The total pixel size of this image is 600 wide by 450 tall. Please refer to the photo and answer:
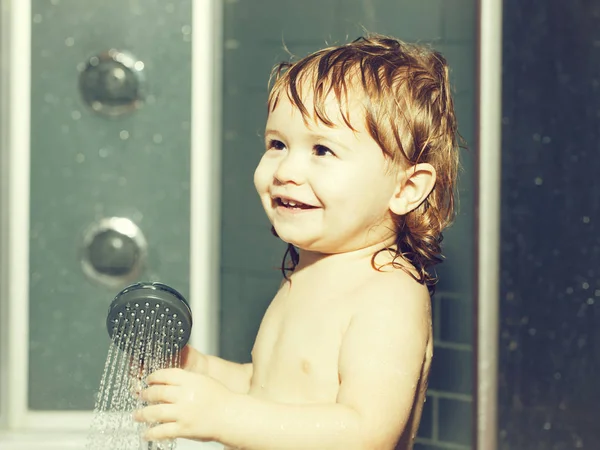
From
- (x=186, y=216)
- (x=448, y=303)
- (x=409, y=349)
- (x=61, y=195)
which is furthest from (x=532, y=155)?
(x=61, y=195)

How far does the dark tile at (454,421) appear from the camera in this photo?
146cm

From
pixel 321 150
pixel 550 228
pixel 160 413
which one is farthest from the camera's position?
pixel 550 228

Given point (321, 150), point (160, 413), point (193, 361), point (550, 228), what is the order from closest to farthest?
point (160, 413)
point (321, 150)
point (193, 361)
point (550, 228)

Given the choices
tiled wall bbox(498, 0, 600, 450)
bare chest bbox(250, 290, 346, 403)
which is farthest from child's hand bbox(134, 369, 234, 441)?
tiled wall bbox(498, 0, 600, 450)

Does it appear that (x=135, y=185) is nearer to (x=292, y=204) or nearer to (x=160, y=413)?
(x=292, y=204)

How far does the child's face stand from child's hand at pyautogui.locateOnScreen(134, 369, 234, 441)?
0.60 feet

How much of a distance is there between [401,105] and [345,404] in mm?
306

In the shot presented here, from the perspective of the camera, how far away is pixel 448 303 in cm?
147

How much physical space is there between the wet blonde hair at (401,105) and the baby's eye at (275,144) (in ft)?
0.12

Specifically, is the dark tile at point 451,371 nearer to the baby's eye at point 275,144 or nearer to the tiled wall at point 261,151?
the tiled wall at point 261,151

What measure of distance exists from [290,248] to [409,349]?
0.27 meters

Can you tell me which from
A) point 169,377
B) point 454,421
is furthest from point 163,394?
point 454,421

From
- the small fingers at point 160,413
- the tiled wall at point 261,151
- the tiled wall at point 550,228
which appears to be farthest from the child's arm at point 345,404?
the tiled wall at point 261,151

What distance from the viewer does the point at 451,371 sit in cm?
147
